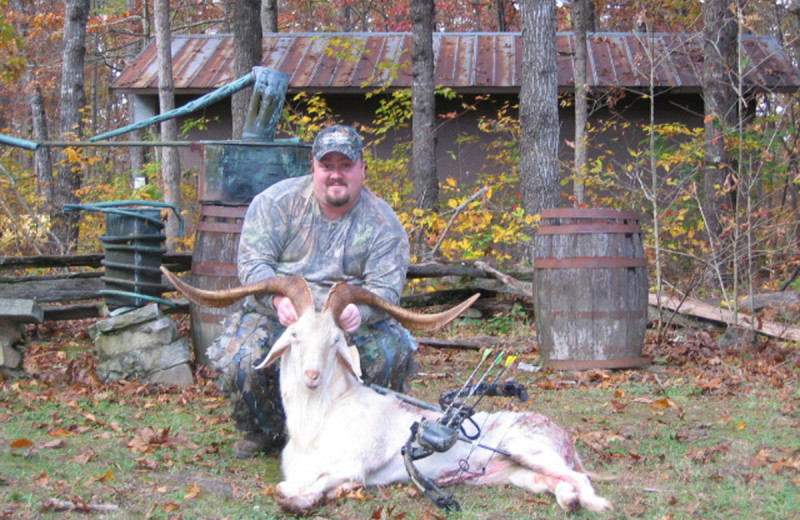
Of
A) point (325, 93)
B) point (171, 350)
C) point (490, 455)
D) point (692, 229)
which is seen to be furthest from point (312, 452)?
point (325, 93)

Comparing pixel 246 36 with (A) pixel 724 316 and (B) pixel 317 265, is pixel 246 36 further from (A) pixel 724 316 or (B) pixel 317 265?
(B) pixel 317 265

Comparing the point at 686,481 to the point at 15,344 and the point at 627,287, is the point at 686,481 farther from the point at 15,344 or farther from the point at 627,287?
the point at 15,344

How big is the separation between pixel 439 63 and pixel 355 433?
12.9 metres

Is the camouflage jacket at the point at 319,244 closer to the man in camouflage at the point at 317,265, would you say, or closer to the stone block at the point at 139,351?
the man in camouflage at the point at 317,265

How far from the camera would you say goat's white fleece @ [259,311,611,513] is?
439cm

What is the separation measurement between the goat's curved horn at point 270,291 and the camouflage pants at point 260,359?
0.77 ft

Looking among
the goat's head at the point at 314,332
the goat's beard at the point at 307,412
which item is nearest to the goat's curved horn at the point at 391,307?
the goat's head at the point at 314,332

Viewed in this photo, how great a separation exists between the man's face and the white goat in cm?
63

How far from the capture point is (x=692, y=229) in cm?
1330

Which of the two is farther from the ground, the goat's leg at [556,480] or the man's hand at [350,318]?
the man's hand at [350,318]

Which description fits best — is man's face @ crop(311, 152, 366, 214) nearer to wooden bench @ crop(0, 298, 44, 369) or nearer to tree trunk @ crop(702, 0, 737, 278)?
wooden bench @ crop(0, 298, 44, 369)

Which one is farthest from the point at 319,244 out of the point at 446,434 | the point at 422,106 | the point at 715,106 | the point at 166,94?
the point at 166,94

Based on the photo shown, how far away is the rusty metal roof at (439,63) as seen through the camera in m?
15.5

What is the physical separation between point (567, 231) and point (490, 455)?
3.54 m
